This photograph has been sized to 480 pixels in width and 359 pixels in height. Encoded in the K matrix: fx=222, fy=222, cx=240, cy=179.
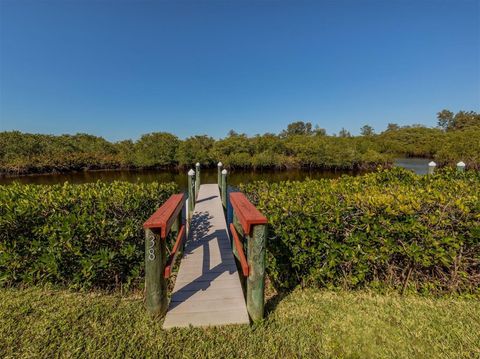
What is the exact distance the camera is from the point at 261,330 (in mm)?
2221

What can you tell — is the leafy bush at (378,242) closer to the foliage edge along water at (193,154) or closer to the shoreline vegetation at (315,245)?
the shoreline vegetation at (315,245)

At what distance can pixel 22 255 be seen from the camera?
9.06ft

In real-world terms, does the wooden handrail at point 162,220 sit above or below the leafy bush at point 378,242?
above

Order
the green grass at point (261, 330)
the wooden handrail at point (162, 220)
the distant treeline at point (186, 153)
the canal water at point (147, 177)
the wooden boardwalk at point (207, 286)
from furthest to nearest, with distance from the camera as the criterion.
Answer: the distant treeline at point (186, 153)
the canal water at point (147, 177)
the wooden boardwalk at point (207, 286)
the wooden handrail at point (162, 220)
the green grass at point (261, 330)

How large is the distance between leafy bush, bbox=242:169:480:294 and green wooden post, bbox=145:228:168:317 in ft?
4.28

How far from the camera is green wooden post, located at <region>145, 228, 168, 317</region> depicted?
221cm

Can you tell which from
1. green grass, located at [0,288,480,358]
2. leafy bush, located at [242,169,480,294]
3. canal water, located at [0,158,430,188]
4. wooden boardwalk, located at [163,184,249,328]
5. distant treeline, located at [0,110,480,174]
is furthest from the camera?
distant treeline, located at [0,110,480,174]

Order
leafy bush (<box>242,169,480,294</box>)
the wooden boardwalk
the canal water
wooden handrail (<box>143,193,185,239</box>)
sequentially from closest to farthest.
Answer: wooden handrail (<box>143,193,185,239</box>)
the wooden boardwalk
leafy bush (<box>242,169,480,294</box>)
the canal water

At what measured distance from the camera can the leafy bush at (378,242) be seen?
2.65 metres

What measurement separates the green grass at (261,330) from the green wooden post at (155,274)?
0.15 m

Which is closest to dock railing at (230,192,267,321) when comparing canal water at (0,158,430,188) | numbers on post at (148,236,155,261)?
numbers on post at (148,236,155,261)

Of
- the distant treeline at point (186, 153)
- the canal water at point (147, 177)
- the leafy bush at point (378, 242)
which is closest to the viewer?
the leafy bush at point (378, 242)

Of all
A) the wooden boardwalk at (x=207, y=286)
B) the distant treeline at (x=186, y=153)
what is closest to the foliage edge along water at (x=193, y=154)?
the distant treeline at (x=186, y=153)

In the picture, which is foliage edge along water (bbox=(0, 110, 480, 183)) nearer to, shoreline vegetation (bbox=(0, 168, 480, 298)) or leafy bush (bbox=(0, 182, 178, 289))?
shoreline vegetation (bbox=(0, 168, 480, 298))
